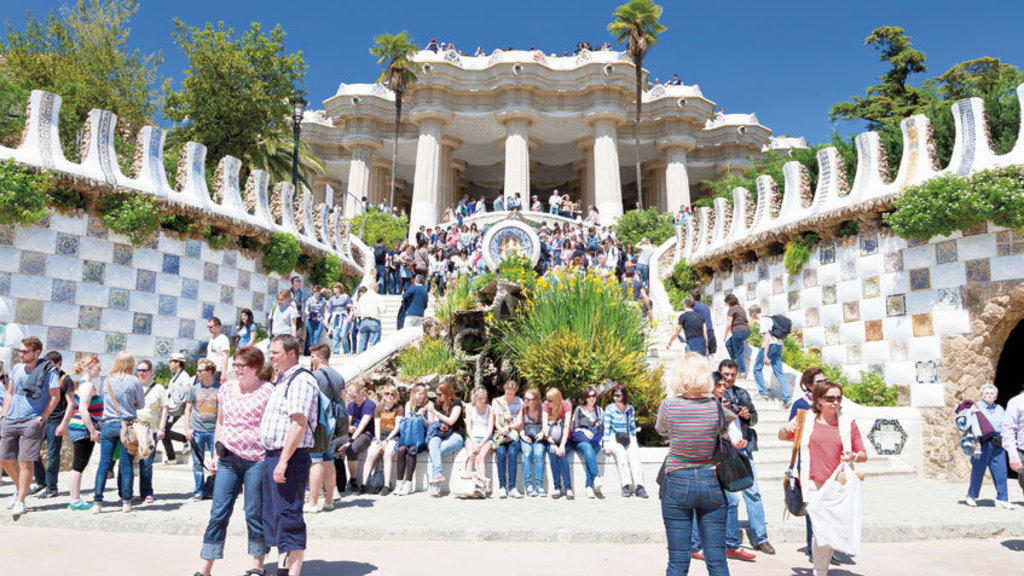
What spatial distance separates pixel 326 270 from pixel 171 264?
4440 mm

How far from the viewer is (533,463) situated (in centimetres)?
816

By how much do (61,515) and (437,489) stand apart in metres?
3.92

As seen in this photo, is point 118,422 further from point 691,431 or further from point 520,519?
point 691,431

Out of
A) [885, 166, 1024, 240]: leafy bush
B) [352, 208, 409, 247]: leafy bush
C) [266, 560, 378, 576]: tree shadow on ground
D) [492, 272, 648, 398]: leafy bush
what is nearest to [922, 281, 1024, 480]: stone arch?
[885, 166, 1024, 240]: leafy bush

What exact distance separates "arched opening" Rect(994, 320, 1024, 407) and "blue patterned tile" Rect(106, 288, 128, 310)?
609 inches

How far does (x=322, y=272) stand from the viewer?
16406mm

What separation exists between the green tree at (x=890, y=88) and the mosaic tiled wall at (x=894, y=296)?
17.3 meters

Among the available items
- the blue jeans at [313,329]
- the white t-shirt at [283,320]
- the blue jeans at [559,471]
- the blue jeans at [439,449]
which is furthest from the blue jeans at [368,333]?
the blue jeans at [559,471]

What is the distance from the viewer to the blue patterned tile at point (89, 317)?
10992mm

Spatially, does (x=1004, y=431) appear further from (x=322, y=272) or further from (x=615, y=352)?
(x=322, y=272)

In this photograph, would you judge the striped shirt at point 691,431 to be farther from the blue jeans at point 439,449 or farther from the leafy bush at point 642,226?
the leafy bush at point 642,226

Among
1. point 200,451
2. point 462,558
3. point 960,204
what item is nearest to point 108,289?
point 200,451

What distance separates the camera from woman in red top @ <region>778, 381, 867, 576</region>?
4.44 meters

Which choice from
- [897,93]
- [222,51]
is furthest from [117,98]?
[897,93]
